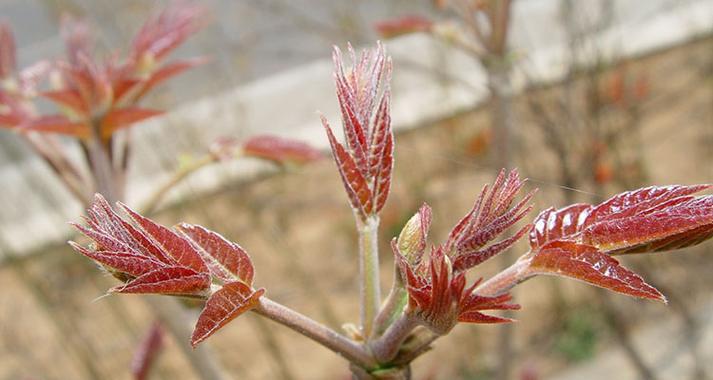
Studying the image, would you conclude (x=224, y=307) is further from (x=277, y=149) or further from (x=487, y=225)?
(x=277, y=149)

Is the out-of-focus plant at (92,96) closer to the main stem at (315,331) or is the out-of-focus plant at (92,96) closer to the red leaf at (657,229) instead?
the main stem at (315,331)

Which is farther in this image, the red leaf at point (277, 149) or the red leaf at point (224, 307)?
the red leaf at point (277, 149)

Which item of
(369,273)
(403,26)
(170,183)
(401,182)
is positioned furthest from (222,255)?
(401,182)

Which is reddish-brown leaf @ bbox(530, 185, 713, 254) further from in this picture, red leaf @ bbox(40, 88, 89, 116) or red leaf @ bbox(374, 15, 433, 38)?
red leaf @ bbox(374, 15, 433, 38)

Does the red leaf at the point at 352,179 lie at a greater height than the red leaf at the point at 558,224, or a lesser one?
greater

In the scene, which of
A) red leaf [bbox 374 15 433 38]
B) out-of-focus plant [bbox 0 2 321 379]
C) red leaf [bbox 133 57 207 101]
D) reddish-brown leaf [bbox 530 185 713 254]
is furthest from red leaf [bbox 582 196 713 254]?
red leaf [bbox 374 15 433 38]

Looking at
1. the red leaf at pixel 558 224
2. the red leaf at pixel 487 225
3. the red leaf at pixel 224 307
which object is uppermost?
the red leaf at pixel 224 307

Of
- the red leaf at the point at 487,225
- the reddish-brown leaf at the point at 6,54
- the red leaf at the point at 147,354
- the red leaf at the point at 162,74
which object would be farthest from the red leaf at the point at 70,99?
the red leaf at the point at 487,225
